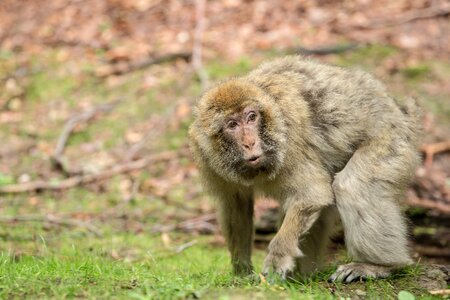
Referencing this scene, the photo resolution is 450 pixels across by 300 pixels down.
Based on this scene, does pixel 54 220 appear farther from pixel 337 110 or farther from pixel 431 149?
pixel 431 149

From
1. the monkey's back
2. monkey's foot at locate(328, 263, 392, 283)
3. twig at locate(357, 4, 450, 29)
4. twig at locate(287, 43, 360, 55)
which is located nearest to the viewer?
monkey's foot at locate(328, 263, 392, 283)

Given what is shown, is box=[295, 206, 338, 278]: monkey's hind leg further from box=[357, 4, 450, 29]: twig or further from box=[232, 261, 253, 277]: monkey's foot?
box=[357, 4, 450, 29]: twig

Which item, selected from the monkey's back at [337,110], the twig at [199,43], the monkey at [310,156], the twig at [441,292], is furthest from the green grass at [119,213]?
the monkey's back at [337,110]

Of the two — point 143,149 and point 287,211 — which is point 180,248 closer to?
point 287,211

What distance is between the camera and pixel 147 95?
12336 mm

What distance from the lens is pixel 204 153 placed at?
5820mm

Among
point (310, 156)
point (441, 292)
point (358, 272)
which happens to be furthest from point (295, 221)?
point (441, 292)

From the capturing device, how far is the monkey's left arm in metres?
5.45

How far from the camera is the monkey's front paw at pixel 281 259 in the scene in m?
5.43

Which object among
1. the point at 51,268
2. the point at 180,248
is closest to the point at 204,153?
the point at 51,268

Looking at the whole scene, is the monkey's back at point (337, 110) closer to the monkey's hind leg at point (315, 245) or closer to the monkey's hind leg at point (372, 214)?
the monkey's hind leg at point (372, 214)

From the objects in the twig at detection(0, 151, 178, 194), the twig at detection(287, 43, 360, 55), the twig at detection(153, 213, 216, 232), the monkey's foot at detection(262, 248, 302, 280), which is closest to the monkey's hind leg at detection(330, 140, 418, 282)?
the monkey's foot at detection(262, 248, 302, 280)

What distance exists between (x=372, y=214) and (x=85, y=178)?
230 inches

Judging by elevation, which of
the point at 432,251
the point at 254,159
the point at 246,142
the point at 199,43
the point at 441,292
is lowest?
the point at 432,251
